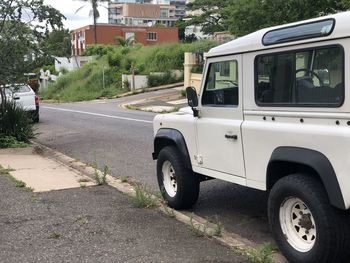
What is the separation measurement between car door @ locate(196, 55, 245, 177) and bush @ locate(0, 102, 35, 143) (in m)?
7.91

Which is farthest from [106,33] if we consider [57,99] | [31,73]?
[31,73]

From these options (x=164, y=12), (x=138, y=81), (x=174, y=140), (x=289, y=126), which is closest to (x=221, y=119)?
(x=174, y=140)

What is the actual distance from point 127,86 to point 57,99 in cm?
777

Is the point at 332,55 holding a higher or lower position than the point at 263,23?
lower

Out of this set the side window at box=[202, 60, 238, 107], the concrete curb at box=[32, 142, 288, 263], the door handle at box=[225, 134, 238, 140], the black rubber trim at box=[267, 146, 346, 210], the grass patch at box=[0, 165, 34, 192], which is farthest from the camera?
the grass patch at box=[0, 165, 34, 192]

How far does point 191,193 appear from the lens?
654cm

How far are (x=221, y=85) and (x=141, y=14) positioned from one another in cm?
14072

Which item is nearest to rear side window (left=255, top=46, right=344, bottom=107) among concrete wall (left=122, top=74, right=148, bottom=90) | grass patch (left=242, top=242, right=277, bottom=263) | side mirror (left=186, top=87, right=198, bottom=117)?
side mirror (left=186, top=87, right=198, bottom=117)

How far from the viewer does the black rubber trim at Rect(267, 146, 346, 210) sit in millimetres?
4195

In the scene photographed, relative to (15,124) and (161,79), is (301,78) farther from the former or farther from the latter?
(161,79)

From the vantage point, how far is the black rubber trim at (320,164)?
13.8 feet

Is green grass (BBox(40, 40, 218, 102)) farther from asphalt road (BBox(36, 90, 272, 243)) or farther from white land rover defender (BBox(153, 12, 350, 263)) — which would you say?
white land rover defender (BBox(153, 12, 350, 263))

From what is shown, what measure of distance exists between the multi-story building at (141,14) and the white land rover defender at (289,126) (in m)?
129

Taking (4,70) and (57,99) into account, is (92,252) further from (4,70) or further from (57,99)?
(57,99)
